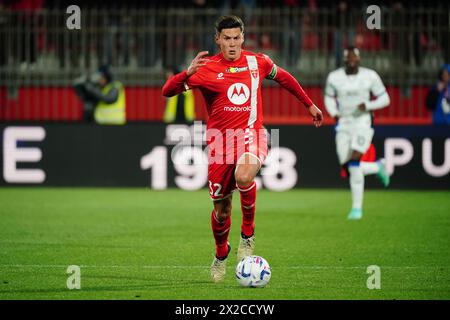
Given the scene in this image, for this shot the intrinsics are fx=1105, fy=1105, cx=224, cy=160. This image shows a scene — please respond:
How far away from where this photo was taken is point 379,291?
28.1ft

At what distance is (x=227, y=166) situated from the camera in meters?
9.32

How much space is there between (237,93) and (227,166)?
630 mm

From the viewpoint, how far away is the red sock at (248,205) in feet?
30.8

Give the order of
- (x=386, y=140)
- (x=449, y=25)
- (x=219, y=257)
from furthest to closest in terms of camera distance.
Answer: (x=449, y=25) < (x=386, y=140) < (x=219, y=257)

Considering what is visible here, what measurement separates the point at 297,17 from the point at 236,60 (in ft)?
38.3

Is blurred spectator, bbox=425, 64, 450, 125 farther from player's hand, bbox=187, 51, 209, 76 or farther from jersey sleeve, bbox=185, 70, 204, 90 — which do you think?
player's hand, bbox=187, 51, 209, 76

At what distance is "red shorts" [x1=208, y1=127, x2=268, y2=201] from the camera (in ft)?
30.5

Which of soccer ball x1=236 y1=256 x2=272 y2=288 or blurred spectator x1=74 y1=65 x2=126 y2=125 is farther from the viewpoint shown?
blurred spectator x1=74 y1=65 x2=126 y2=125

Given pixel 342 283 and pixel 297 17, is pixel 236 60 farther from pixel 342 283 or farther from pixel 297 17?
pixel 297 17

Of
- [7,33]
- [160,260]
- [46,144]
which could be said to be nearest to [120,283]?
[160,260]

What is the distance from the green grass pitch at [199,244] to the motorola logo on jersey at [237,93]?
59.8 inches

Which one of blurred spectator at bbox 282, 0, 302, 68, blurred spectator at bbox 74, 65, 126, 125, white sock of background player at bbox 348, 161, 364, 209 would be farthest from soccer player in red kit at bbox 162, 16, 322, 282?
blurred spectator at bbox 282, 0, 302, 68

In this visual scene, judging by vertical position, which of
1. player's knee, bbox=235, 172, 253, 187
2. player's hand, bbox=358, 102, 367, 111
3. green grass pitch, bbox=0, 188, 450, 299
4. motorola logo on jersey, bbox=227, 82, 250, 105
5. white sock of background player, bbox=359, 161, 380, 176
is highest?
motorola logo on jersey, bbox=227, 82, 250, 105

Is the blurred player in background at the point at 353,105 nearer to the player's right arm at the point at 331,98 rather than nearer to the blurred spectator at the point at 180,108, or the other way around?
the player's right arm at the point at 331,98
